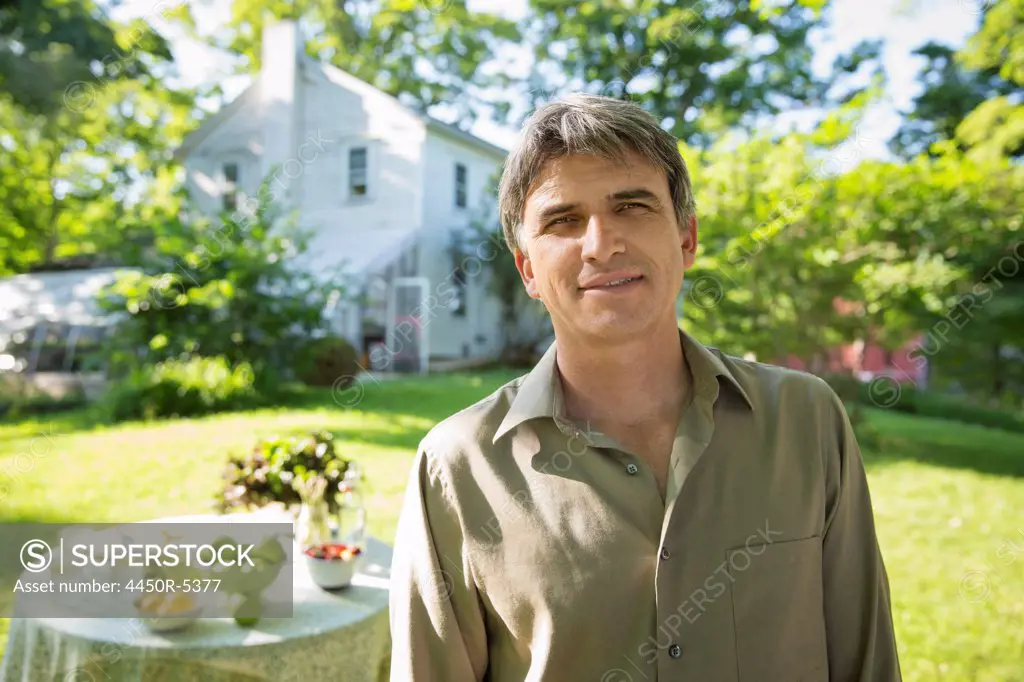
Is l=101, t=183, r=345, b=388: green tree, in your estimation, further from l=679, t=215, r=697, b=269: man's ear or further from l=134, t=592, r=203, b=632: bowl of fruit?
l=679, t=215, r=697, b=269: man's ear

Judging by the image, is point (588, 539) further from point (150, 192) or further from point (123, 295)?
point (150, 192)

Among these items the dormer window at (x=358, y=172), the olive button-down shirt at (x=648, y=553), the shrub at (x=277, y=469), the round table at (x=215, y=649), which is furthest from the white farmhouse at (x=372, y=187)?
the olive button-down shirt at (x=648, y=553)

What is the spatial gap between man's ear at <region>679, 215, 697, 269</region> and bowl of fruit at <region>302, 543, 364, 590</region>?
1990mm

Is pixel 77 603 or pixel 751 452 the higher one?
pixel 751 452

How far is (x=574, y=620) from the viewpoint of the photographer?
55.7 inches

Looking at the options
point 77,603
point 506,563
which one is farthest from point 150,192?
point 506,563

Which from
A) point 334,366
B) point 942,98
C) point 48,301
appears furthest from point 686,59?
point 48,301

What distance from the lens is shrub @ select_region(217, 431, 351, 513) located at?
351cm

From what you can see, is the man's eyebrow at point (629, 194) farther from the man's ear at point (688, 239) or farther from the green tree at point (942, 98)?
the green tree at point (942, 98)

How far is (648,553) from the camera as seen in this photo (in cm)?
145

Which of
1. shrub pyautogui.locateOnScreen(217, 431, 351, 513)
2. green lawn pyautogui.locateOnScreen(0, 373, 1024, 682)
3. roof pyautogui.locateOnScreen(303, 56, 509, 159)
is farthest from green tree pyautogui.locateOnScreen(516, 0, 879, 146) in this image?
shrub pyautogui.locateOnScreen(217, 431, 351, 513)

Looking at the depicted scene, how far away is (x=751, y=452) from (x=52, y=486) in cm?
783

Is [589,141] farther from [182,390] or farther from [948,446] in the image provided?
[182,390]

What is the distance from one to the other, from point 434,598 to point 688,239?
98 centimetres
